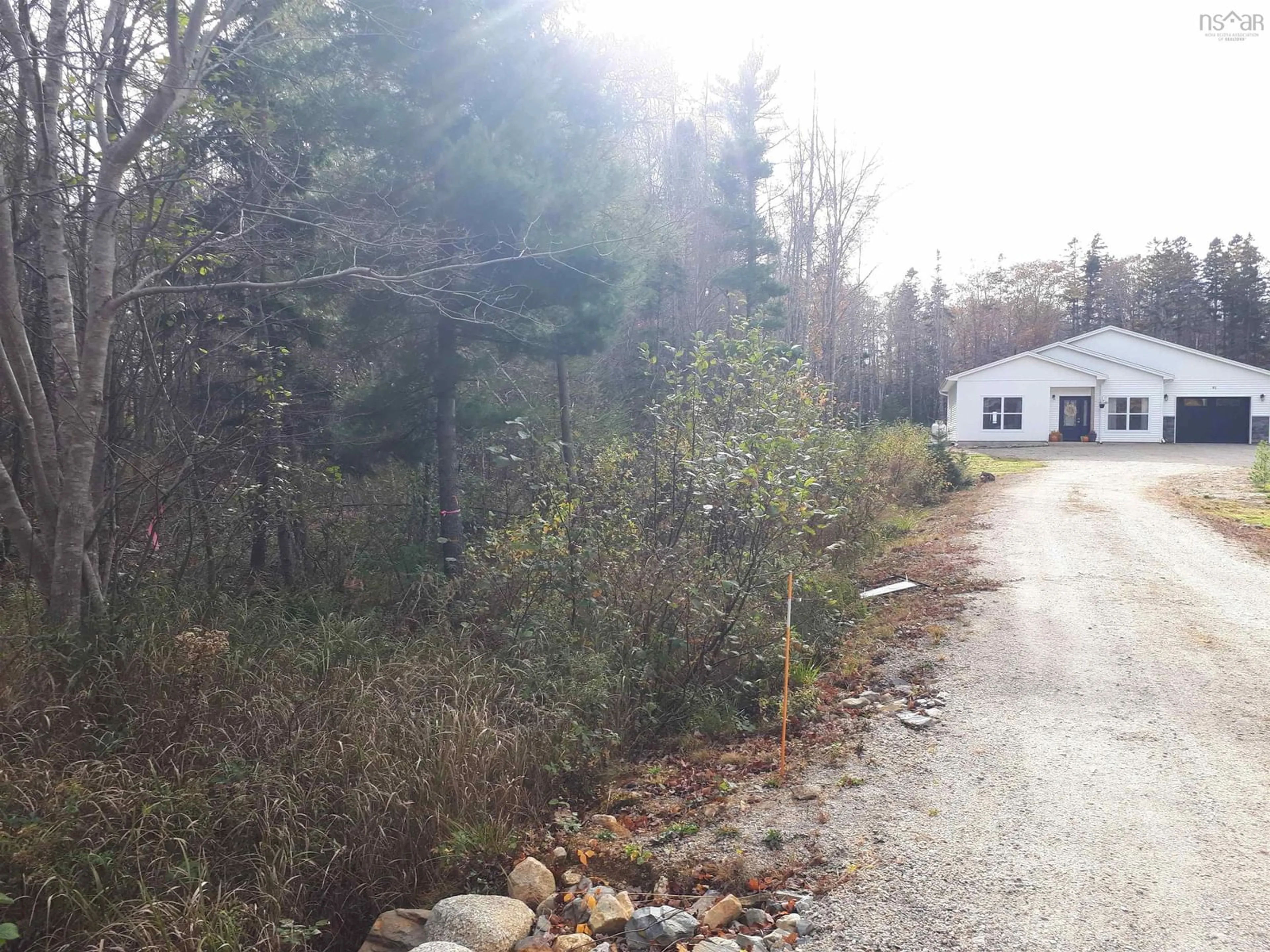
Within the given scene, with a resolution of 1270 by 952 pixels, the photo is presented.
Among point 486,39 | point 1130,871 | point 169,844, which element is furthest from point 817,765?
point 486,39

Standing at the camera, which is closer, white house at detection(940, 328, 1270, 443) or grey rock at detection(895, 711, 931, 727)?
grey rock at detection(895, 711, 931, 727)

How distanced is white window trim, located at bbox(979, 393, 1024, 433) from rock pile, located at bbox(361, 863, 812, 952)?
31.1m

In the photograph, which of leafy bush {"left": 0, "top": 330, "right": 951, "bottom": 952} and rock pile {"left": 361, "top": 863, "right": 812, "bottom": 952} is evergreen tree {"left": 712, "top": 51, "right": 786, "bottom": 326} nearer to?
leafy bush {"left": 0, "top": 330, "right": 951, "bottom": 952}

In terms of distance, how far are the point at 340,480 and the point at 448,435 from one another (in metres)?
1.21

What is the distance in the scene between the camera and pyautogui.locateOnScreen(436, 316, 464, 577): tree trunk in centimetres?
838

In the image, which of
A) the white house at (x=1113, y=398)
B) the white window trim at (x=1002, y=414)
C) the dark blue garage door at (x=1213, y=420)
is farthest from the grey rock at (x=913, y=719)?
the dark blue garage door at (x=1213, y=420)

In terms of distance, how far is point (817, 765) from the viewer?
5.20m

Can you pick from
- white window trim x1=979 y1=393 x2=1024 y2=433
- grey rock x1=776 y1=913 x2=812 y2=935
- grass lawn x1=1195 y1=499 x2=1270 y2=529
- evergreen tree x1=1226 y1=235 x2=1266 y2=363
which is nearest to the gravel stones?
grey rock x1=776 y1=913 x2=812 y2=935

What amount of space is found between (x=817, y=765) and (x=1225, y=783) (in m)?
2.25

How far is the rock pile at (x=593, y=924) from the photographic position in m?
3.45

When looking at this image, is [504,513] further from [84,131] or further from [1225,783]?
[1225,783]

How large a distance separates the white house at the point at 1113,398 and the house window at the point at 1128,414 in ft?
0.08

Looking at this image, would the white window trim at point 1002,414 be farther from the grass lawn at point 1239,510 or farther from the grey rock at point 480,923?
the grey rock at point 480,923

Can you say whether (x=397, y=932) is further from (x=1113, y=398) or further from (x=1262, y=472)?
(x=1113, y=398)
